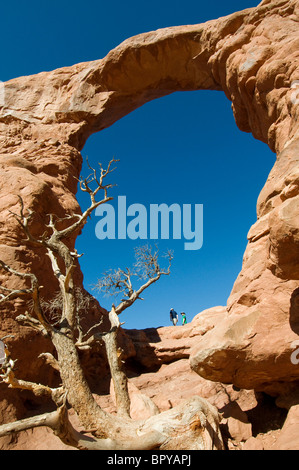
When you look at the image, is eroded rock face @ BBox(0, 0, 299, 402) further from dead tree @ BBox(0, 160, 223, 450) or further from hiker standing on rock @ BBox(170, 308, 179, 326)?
hiker standing on rock @ BBox(170, 308, 179, 326)

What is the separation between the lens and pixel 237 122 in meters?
15.3

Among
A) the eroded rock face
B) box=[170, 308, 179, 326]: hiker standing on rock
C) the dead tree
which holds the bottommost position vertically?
the dead tree

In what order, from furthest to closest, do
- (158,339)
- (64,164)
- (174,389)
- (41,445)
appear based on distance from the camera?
(158,339) < (64,164) < (174,389) < (41,445)

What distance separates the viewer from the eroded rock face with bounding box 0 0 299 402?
21.1 feet

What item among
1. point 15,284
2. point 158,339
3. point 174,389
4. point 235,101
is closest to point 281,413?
point 174,389

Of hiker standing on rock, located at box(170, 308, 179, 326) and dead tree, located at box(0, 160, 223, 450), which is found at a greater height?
hiker standing on rock, located at box(170, 308, 179, 326)

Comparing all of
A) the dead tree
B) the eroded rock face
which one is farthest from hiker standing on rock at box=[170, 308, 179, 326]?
the dead tree

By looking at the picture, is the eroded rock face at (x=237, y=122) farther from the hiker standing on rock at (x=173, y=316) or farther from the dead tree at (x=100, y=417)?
the hiker standing on rock at (x=173, y=316)

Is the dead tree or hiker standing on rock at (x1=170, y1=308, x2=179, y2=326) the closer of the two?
the dead tree

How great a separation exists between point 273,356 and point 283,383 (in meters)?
1.43

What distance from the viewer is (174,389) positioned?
12789mm

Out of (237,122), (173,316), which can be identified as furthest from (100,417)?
(173,316)
